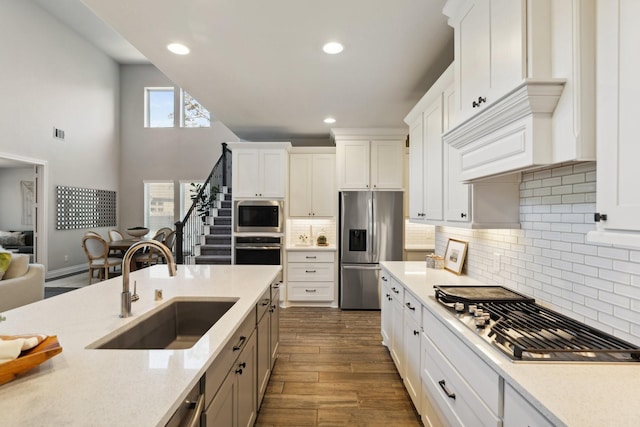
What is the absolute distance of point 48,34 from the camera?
6387 mm

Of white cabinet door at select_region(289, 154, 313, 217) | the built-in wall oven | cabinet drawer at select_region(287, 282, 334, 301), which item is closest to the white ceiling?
white cabinet door at select_region(289, 154, 313, 217)

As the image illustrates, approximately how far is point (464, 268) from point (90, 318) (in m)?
2.68

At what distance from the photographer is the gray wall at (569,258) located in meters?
1.30

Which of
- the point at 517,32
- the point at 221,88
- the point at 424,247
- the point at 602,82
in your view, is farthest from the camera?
the point at 424,247

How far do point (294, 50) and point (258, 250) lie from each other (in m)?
3.05

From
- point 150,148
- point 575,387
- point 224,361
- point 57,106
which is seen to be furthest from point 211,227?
point 575,387

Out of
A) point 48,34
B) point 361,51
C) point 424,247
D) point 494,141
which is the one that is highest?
point 48,34

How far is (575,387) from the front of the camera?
0.96 m

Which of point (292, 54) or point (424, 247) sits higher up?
point (292, 54)

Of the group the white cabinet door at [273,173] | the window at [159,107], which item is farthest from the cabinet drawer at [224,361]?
the window at [159,107]

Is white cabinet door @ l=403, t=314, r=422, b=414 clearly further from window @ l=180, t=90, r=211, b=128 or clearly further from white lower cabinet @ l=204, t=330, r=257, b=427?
window @ l=180, t=90, r=211, b=128

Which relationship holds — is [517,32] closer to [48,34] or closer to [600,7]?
[600,7]

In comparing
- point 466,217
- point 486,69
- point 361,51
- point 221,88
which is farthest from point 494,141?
point 221,88

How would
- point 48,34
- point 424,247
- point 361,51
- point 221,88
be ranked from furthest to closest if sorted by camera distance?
point 48,34
point 424,247
point 221,88
point 361,51
